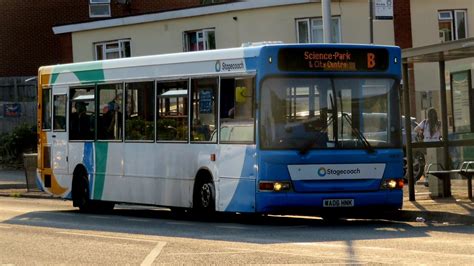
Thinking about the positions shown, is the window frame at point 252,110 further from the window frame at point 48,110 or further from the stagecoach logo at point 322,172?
the window frame at point 48,110

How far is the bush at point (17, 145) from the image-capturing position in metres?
36.1

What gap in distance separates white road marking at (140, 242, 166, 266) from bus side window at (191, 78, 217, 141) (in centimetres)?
349

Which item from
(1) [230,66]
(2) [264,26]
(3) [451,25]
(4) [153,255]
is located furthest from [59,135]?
(3) [451,25]

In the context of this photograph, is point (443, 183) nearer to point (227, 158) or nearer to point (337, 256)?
point (227, 158)

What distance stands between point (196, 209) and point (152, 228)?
3.98ft

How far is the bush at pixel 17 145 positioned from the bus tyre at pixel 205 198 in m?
20.0

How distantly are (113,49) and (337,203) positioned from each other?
2390 centimetres

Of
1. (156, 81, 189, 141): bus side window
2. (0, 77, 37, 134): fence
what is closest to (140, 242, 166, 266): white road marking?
(156, 81, 189, 141): bus side window

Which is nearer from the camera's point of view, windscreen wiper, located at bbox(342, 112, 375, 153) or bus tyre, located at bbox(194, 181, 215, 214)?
windscreen wiper, located at bbox(342, 112, 375, 153)

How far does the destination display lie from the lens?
51.3ft

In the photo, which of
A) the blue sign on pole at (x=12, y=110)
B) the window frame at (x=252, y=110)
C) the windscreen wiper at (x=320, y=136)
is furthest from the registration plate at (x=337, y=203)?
the blue sign on pole at (x=12, y=110)

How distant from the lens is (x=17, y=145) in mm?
36125

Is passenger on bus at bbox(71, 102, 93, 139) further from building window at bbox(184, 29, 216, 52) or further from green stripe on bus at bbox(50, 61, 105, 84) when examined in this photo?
building window at bbox(184, 29, 216, 52)

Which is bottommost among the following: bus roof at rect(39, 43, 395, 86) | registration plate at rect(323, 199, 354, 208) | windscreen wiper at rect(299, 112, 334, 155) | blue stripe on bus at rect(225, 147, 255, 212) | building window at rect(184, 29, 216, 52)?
registration plate at rect(323, 199, 354, 208)
